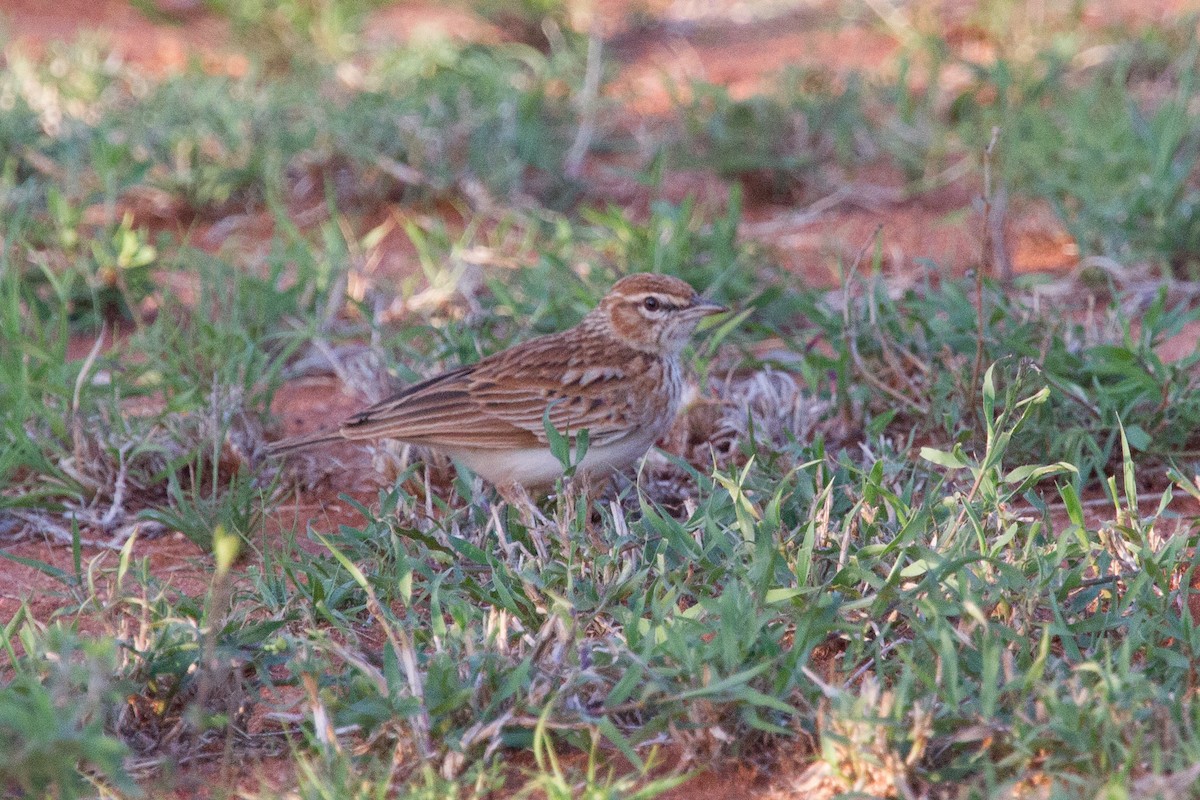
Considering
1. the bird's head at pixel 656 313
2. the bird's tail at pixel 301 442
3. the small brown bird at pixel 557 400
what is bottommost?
the bird's tail at pixel 301 442

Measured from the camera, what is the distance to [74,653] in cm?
393

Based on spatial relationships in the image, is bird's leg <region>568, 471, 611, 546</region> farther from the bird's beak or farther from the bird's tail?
the bird's tail

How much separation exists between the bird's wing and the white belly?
0.03 m

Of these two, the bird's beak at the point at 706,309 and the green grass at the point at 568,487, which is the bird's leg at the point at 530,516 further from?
the bird's beak at the point at 706,309

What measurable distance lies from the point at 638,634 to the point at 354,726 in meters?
0.69

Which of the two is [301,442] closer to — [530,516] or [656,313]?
[530,516]

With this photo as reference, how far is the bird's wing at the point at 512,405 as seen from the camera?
482 cm

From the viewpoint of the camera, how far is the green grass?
3326 millimetres

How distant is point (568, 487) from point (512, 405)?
762 millimetres

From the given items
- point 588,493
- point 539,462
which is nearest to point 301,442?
point 539,462

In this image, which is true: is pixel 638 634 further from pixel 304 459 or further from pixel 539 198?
pixel 539 198

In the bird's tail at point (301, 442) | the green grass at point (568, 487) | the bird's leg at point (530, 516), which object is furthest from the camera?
the bird's tail at point (301, 442)

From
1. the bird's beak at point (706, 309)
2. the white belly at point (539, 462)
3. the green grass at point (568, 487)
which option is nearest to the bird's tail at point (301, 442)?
the green grass at point (568, 487)

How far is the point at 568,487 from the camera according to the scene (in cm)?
421
